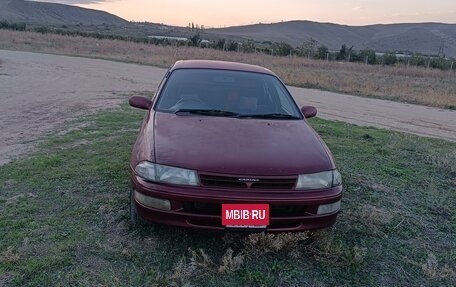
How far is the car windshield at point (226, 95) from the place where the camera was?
181 inches


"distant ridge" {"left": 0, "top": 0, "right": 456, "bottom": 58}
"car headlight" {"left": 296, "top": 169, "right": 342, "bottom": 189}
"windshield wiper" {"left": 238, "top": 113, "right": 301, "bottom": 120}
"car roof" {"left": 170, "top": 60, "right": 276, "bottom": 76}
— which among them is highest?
"car roof" {"left": 170, "top": 60, "right": 276, "bottom": 76}

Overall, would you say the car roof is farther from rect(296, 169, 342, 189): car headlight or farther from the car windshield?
rect(296, 169, 342, 189): car headlight

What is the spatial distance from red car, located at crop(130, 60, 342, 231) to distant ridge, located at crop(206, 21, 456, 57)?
10967 centimetres

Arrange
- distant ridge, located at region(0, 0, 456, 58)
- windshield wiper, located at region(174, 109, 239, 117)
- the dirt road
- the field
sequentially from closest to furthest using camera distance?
1. windshield wiper, located at region(174, 109, 239, 117)
2. the dirt road
3. the field
4. distant ridge, located at region(0, 0, 456, 58)

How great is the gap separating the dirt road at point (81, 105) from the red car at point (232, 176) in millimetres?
3310

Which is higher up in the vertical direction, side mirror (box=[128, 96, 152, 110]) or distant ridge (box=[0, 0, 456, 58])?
side mirror (box=[128, 96, 152, 110])

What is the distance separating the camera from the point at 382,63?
144 ft

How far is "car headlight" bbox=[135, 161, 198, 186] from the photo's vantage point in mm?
3381

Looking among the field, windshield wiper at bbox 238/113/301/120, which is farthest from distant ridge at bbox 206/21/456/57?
windshield wiper at bbox 238/113/301/120

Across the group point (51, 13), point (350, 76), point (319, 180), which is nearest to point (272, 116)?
point (319, 180)

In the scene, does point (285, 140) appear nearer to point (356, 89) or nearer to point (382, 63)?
point (356, 89)

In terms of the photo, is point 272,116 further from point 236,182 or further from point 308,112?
point 236,182

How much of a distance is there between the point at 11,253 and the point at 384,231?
10.3ft

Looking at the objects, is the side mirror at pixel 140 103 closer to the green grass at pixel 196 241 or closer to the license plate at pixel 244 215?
the green grass at pixel 196 241
